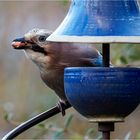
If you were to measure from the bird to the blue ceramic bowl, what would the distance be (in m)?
0.47

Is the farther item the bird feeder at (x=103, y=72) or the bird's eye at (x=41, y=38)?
the bird's eye at (x=41, y=38)

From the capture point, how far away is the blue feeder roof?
241 cm

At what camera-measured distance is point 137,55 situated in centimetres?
456

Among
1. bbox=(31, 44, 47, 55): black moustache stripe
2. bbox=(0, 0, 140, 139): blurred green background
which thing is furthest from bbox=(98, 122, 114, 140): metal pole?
bbox=(0, 0, 140, 139): blurred green background

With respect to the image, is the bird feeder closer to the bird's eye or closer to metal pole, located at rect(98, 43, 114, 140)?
metal pole, located at rect(98, 43, 114, 140)

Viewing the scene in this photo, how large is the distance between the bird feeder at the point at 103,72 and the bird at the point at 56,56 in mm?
458

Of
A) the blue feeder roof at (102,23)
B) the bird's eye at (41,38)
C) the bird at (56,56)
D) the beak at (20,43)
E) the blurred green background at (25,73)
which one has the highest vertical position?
the blue feeder roof at (102,23)

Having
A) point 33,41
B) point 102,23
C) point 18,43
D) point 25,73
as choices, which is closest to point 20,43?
point 18,43

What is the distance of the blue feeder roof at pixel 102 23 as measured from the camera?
94.9 inches

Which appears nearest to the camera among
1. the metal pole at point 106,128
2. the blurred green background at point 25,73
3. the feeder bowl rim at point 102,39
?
the feeder bowl rim at point 102,39

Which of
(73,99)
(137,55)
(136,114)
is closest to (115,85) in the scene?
(73,99)

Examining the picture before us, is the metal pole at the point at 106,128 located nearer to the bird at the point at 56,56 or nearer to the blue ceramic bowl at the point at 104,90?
the blue ceramic bowl at the point at 104,90

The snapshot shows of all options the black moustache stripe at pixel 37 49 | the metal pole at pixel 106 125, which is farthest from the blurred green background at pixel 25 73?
the metal pole at pixel 106 125

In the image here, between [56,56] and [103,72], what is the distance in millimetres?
896
